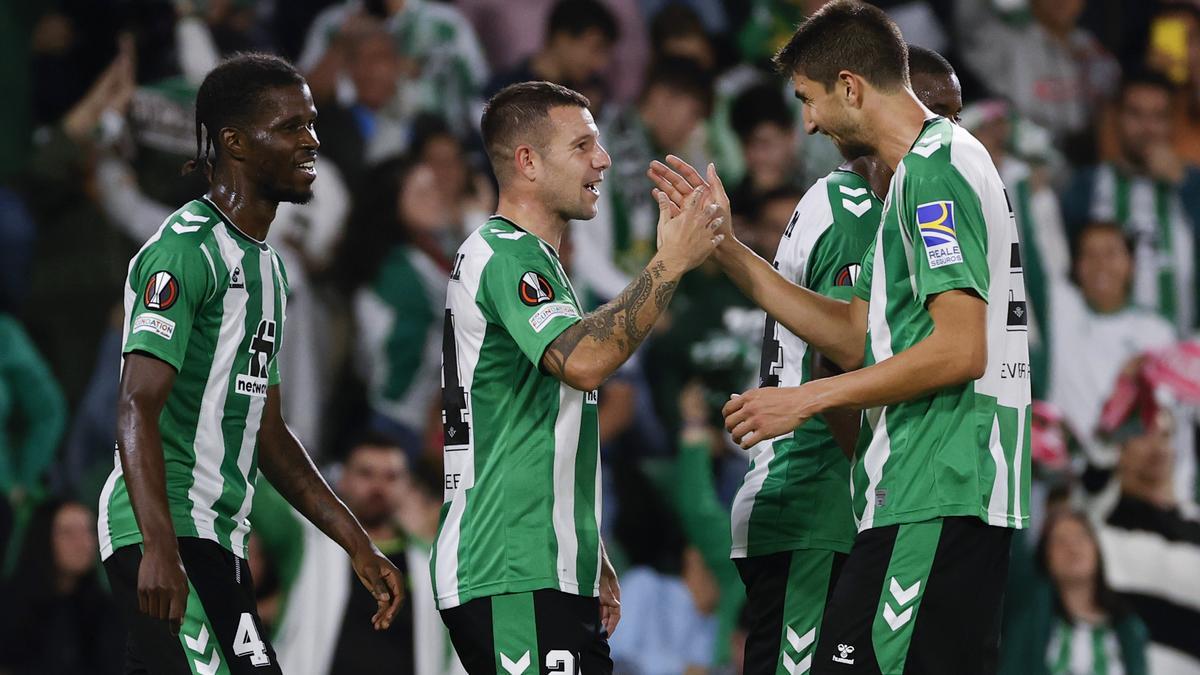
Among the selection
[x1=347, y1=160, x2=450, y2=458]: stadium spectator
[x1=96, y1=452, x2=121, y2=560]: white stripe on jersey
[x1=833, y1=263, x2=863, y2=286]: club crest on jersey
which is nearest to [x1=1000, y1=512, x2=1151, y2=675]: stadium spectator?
[x1=347, y1=160, x2=450, y2=458]: stadium spectator

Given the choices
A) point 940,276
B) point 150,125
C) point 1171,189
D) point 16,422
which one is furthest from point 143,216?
point 1171,189

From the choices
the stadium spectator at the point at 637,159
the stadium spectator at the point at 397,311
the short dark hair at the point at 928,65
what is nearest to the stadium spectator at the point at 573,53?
the stadium spectator at the point at 637,159

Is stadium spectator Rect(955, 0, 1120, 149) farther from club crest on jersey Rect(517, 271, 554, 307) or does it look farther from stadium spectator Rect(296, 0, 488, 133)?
club crest on jersey Rect(517, 271, 554, 307)

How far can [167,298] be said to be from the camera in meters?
4.17

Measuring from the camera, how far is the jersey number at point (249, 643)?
4.16 meters

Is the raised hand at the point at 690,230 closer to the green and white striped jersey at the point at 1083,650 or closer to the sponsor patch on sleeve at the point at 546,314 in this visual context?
the sponsor patch on sleeve at the point at 546,314

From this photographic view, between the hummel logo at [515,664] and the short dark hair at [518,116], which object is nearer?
the hummel logo at [515,664]

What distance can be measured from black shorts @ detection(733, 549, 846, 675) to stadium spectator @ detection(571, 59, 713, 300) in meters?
4.90

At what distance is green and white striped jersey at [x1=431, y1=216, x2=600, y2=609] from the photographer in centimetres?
418

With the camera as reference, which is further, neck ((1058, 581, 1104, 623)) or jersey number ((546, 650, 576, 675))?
neck ((1058, 581, 1104, 623))

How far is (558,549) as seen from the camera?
13.8 ft

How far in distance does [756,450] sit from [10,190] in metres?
5.59

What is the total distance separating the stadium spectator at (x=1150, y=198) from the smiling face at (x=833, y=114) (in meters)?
7.02

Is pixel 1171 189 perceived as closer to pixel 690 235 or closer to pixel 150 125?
pixel 150 125
